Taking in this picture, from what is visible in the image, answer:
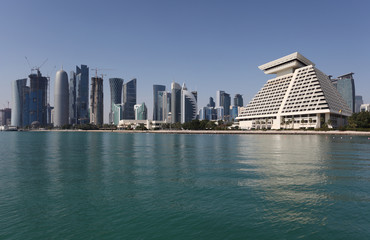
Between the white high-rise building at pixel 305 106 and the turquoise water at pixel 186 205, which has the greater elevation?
the white high-rise building at pixel 305 106

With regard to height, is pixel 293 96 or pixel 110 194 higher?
pixel 293 96

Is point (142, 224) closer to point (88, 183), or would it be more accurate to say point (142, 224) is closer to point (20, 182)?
point (88, 183)

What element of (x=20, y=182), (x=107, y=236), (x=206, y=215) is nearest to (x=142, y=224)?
(x=107, y=236)

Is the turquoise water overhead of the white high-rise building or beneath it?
beneath

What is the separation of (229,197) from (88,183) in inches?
536

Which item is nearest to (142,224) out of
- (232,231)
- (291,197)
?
(232,231)

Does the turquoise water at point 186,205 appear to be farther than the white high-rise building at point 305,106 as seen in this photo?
No

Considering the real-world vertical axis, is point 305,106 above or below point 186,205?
above

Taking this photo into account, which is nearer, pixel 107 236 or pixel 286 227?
pixel 107 236

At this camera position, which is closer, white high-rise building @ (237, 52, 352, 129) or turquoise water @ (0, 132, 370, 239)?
turquoise water @ (0, 132, 370, 239)

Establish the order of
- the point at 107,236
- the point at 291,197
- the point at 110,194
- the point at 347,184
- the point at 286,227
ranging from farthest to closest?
1. the point at 347,184
2. the point at 110,194
3. the point at 291,197
4. the point at 286,227
5. the point at 107,236

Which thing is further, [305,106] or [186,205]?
[305,106]

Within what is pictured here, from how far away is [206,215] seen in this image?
14.9 meters

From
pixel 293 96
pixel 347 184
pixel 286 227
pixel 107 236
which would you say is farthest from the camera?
pixel 293 96
